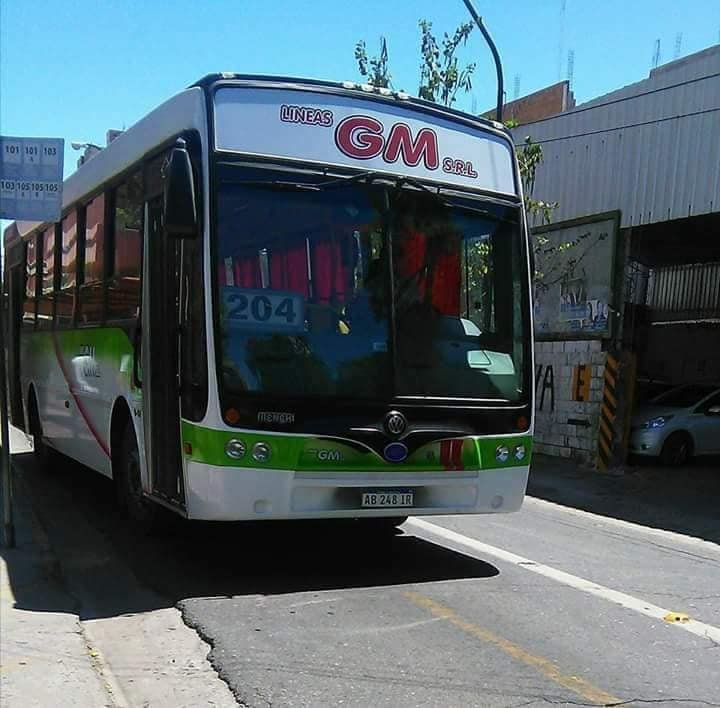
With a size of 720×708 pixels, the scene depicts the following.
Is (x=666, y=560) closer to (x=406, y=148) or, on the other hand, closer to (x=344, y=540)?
(x=344, y=540)

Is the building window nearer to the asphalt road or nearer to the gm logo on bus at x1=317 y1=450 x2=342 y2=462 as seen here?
the asphalt road

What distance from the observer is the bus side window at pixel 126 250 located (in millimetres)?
7090

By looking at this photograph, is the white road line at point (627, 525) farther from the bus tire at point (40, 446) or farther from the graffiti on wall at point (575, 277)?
the bus tire at point (40, 446)

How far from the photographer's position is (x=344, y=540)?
772cm

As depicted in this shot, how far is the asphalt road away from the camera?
4.49 meters

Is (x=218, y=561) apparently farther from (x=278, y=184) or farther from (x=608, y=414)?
(x=608, y=414)

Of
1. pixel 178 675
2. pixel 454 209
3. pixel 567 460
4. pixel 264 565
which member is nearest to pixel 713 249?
pixel 567 460

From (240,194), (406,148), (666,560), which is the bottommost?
(666,560)

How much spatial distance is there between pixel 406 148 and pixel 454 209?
0.59m

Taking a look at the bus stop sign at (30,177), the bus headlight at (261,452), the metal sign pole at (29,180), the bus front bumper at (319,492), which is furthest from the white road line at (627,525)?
the bus stop sign at (30,177)

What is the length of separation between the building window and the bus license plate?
665 centimetres

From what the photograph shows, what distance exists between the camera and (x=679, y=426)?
1517cm

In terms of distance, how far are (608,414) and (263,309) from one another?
10.3m

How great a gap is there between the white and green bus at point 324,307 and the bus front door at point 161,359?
0.02 m
